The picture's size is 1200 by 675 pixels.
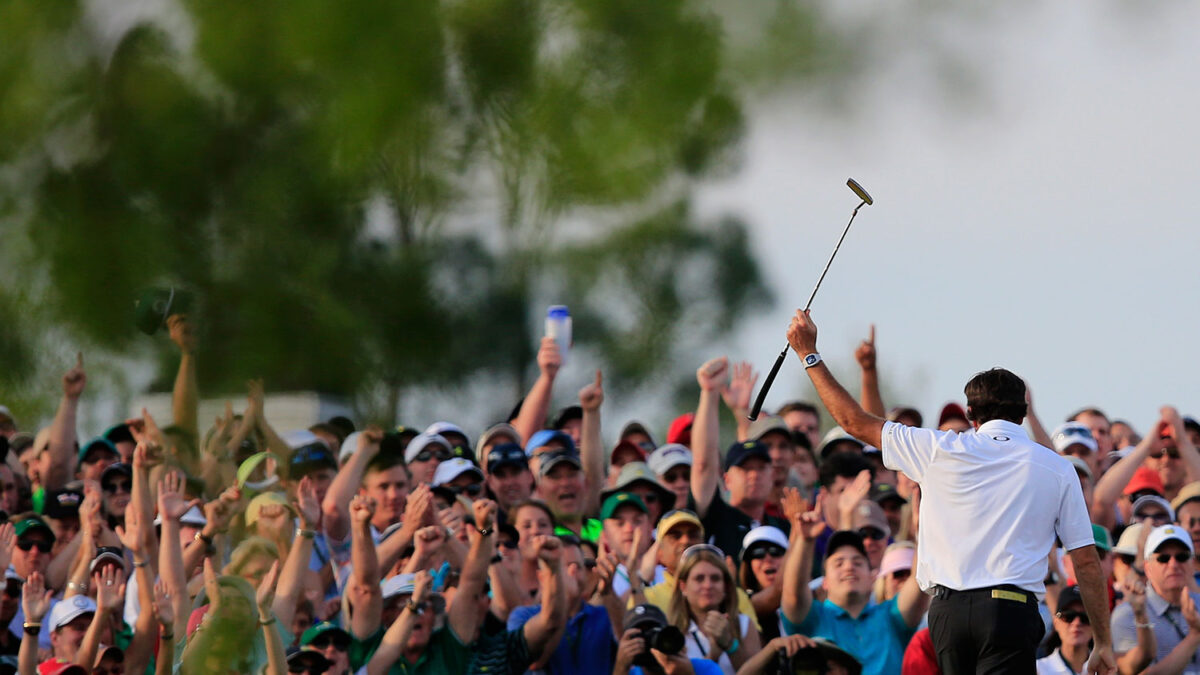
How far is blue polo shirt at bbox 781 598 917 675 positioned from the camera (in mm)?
6344

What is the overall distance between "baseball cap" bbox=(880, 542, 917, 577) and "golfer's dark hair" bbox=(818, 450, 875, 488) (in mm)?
929

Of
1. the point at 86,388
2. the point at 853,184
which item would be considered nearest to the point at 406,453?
the point at 853,184

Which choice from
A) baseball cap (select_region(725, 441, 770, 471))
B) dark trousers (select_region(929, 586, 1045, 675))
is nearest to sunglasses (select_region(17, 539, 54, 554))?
baseball cap (select_region(725, 441, 770, 471))

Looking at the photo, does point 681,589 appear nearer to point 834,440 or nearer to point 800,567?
point 800,567

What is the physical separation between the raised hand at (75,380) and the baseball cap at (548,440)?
5.67 m

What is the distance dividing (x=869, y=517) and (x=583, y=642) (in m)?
1.71

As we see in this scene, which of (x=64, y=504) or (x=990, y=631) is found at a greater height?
(x=64, y=504)

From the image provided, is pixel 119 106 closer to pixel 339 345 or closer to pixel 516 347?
pixel 339 345

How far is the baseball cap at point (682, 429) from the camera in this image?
8297 millimetres

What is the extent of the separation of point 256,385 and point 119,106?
36cm

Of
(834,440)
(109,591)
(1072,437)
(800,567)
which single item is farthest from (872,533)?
(109,591)

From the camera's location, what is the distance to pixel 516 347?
2.32 m

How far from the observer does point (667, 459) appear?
24.4 ft

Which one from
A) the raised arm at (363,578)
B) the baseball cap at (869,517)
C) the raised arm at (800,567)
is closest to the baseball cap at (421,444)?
the raised arm at (363,578)
